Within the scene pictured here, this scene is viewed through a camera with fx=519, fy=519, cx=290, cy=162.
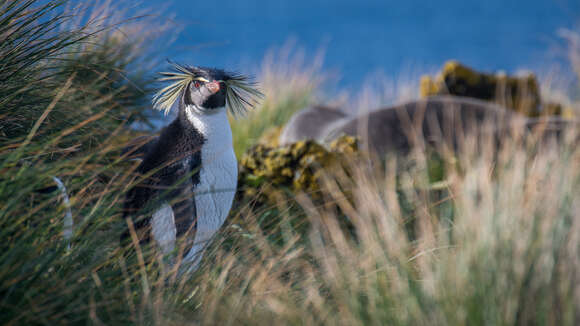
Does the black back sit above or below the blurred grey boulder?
below

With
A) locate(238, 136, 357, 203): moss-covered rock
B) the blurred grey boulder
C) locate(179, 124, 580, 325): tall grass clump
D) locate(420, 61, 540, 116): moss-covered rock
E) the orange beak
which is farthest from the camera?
locate(420, 61, 540, 116): moss-covered rock

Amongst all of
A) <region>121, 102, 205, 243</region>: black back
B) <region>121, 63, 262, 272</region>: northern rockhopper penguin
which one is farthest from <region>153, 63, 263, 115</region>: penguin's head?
<region>121, 102, 205, 243</region>: black back

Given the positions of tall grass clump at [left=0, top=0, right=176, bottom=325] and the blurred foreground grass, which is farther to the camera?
tall grass clump at [left=0, top=0, right=176, bottom=325]

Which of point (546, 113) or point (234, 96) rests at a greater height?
point (546, 113)

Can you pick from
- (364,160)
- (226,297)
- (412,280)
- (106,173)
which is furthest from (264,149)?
(412,280)

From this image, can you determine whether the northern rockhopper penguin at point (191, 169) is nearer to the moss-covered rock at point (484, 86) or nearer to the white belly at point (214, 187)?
the white belly at point (214, 187)

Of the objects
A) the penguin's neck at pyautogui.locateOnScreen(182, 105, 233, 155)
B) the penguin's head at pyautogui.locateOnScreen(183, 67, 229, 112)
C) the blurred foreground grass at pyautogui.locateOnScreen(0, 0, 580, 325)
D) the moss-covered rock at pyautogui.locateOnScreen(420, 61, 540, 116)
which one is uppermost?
the moss-covered rock at pyautogui.locateOnScreen(420, 61, 540, 116)

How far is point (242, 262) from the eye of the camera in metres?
2.38

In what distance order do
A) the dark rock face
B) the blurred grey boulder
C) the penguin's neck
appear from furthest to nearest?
the dark rock face, the blurred grey boulder, the penguin's neck

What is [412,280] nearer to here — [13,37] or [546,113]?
[13,37]

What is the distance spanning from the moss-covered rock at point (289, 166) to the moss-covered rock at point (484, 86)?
12.6 feet

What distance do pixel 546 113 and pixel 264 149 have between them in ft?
16.8

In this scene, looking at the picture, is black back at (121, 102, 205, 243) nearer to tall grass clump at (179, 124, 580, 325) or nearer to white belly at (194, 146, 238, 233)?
white belly at (194, 146, 238, 233)

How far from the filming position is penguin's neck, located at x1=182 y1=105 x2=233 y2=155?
241 cm
